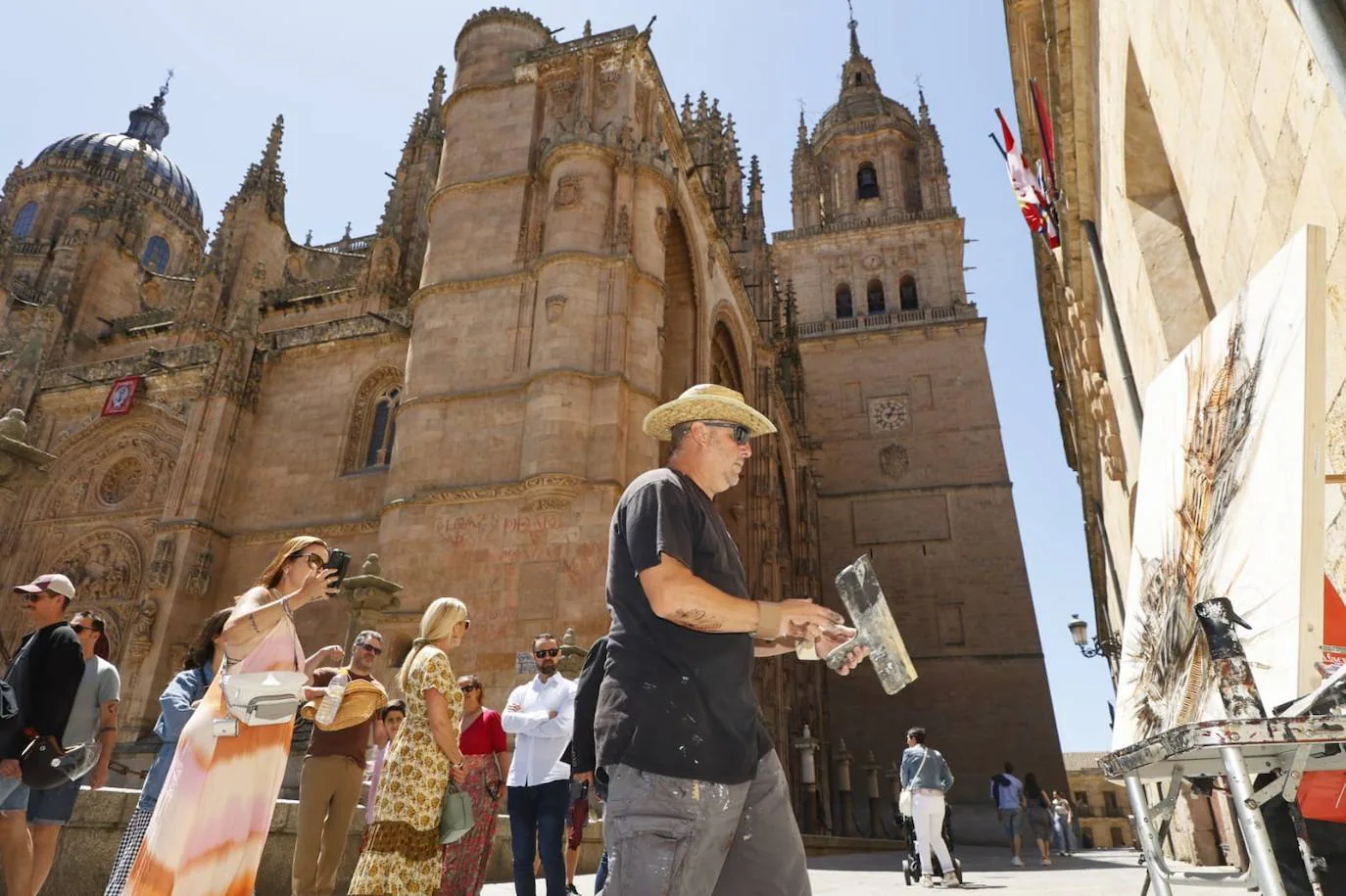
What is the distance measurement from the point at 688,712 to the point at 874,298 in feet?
105

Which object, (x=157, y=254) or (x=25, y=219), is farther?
(x=157, y=254)

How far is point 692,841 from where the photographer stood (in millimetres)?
1815

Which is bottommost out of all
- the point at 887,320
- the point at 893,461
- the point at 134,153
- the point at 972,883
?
the point at 972,883

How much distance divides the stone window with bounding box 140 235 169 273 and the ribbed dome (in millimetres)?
2158

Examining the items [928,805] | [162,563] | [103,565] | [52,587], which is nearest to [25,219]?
[103,565]

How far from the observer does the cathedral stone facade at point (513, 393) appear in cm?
1279

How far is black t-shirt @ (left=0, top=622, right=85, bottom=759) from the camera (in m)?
3.62

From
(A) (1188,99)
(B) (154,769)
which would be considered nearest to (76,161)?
(B) (154,769)

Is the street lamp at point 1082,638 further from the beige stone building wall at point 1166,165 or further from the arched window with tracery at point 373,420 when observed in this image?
the arched window with tracery at point 373,420

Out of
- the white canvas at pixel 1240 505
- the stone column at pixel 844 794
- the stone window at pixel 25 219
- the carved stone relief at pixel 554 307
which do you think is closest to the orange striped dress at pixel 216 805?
the white canvas at pixel 1240 505

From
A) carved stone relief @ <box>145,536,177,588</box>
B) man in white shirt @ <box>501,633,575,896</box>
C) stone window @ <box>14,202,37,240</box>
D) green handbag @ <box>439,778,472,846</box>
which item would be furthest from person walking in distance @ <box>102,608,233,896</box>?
stone window @ <box>14,202,37,240</box>

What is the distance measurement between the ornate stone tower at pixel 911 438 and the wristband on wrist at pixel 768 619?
24.3 metres

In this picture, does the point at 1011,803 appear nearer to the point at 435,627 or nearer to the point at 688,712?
the point at 435,627

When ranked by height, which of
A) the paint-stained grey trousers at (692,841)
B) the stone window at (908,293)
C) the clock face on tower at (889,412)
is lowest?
the paint-stained grey trousers at (692,841)
